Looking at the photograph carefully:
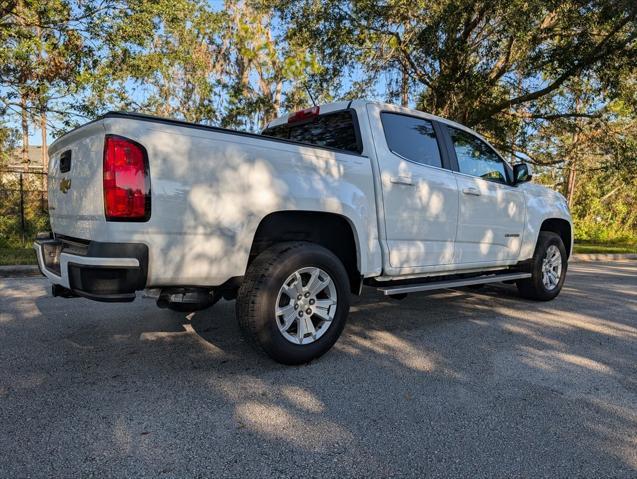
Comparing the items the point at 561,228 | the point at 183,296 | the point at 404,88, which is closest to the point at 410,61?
the point at 404,88

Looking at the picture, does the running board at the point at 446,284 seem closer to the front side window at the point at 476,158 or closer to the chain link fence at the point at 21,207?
the front side window at the point at 476,158

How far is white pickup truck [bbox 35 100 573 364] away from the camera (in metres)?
2.82

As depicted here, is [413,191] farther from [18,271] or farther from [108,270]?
[18,271]

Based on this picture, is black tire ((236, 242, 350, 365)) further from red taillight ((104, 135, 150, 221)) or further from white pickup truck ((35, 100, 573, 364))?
red taillight ((104, 135, 150, 221))

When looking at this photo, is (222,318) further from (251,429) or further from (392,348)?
(251,429)

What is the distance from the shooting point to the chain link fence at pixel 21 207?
11.3 metres

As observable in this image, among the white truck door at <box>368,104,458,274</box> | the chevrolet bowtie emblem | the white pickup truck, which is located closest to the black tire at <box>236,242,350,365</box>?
the white pickup truck

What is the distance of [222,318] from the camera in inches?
186

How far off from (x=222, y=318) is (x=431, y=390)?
239 centimetres

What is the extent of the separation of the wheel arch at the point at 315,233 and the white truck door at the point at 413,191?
31cm

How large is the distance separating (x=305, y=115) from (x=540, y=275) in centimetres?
350

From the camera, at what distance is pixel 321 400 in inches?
112

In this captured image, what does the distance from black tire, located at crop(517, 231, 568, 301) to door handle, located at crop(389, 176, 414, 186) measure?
2497 mm

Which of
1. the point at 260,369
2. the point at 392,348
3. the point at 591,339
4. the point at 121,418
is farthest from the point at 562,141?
the point at 121,418
